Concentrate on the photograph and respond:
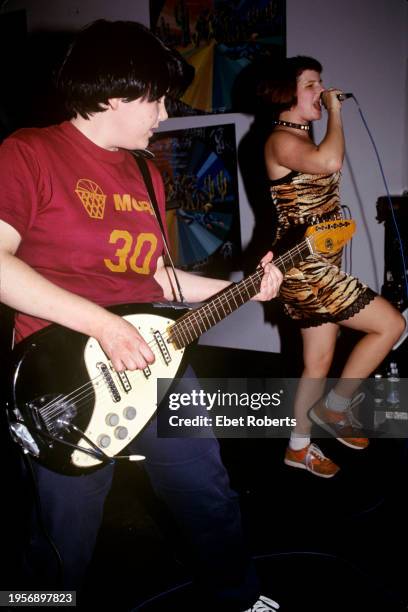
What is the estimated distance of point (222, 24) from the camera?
3.82 metres

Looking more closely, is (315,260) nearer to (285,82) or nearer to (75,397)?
(285,82)

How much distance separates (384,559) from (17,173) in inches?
76.7

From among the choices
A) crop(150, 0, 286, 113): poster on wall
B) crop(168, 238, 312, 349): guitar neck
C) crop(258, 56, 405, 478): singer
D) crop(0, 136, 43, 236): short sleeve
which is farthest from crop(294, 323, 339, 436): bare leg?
crop(150, 0, 286, 113): poster on wall

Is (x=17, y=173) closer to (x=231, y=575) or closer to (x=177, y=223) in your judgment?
(x=231, y=575)

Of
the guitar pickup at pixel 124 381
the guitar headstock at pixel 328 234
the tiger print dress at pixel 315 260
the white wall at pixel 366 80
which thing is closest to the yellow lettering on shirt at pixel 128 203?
the guitar pickup at pixel 124 381

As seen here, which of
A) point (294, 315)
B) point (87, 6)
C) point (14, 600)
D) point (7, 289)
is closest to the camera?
point (7, 289)

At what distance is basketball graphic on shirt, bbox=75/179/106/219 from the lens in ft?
4.32

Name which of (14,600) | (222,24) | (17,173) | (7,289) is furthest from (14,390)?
(222,24)

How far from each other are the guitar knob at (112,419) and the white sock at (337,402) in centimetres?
164

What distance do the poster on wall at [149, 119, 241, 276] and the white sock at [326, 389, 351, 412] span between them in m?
1.76

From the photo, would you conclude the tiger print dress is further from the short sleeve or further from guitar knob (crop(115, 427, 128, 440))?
the short sleeve

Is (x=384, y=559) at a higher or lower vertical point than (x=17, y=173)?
lower

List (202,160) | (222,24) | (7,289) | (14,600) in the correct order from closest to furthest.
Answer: (7,289)
(14,600)
(222,24)
(202,160)

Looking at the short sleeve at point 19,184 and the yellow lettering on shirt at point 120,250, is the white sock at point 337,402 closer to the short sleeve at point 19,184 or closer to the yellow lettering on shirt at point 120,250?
the yellow lettering on shirt at point 120,250
